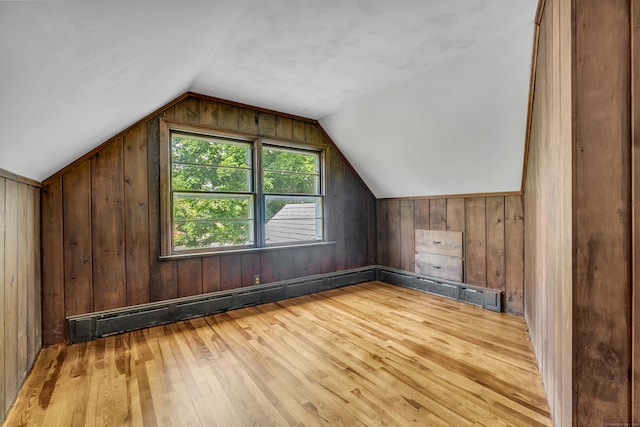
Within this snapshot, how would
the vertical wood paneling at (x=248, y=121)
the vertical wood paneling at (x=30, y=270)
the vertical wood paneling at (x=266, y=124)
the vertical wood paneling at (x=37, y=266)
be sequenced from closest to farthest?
1. the vertical wood paneling at (x=30, y=270)
2. the vertical wood paneling at (x=37, y=266)
3. the vertical wood paneling at (x=248, y=121)
4. the vertical wood paneling at (x=266, y=124)

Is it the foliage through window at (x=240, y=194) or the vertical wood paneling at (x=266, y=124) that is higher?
the vertical wood paneling at (x=266, y=124)

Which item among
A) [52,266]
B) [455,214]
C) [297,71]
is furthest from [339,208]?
[52,266]

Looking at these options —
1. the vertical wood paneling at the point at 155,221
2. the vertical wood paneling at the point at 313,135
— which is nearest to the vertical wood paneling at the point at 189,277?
the vertical wood paneling at the point at 155,221

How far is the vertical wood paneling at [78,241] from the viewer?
2473 mm

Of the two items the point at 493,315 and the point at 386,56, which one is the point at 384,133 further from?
the point at 493,315

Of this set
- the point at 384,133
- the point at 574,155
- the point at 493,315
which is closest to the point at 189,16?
the point at 574,155

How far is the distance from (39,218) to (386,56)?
124 inches

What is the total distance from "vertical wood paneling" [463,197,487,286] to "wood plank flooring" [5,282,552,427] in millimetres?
527

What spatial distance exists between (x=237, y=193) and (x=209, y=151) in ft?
1.85

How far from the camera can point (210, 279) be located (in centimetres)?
315

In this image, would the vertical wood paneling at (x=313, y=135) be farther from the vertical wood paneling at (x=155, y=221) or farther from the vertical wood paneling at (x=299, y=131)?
the vertical wood paneling at (x=155, y=221)

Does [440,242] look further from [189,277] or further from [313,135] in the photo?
[189,277]

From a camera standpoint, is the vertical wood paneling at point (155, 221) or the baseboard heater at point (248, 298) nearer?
the baseboard heater at point (248, 298)

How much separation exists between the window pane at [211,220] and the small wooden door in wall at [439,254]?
230 cm
